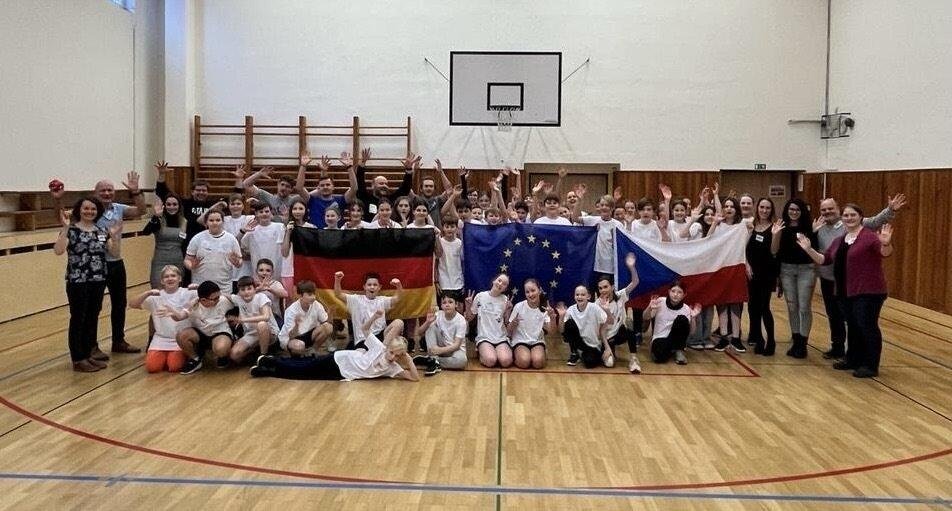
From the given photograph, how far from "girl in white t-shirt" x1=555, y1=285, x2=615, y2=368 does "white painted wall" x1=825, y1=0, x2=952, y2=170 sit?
7802mm

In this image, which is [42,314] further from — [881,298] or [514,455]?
[881,298]

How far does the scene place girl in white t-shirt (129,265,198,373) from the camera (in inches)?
326

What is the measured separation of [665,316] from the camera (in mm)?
9109

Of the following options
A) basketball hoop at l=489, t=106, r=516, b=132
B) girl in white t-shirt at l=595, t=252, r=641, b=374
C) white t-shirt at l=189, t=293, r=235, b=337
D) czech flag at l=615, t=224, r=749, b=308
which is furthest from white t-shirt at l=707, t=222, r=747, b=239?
basketball hoop at l=489, t=106, r=516, b=132

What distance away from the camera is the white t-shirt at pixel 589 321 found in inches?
348

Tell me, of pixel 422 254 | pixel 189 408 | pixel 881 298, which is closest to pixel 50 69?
pixel 422 254

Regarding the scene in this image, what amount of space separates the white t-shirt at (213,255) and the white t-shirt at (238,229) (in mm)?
315

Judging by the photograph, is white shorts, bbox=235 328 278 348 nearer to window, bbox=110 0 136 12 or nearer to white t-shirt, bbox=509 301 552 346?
white t-shirt, bbox=509 301 552 346

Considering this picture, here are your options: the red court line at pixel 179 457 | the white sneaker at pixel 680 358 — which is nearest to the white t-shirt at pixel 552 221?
the white sneaker at pixel 680 358

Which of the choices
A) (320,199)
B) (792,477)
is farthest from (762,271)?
(320,199)

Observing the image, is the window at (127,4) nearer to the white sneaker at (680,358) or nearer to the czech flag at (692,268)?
the czech flag at (692,268)

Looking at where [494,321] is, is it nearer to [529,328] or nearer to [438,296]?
[529,328]

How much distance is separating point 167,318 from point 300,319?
56.0 inches

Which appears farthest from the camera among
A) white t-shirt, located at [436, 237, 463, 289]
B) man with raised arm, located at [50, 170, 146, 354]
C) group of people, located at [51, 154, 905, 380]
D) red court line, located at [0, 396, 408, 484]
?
white t-shirt, located at [436, 237, 463, 289]
